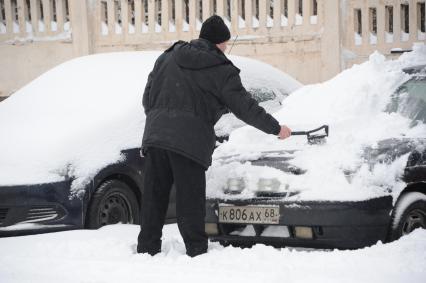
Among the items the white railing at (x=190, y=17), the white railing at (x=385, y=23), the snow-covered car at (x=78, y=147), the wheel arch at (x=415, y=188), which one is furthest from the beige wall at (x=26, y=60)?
the wheel arch at (x=415, y=188)

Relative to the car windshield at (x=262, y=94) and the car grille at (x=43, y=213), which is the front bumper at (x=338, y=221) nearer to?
the car grille at (x=43, y=213)

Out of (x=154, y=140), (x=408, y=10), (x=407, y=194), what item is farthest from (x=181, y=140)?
(x=408, y=10)

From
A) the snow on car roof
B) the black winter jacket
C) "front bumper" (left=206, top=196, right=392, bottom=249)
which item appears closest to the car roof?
"front bumper" (left=206, top=196, right=392, bottom=249)

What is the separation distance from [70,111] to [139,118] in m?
0.67

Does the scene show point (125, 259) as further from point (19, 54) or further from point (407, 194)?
point (19, 54)

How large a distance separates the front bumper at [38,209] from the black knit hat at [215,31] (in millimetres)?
1801

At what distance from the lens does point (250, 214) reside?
5242 millimetres

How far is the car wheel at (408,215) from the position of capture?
5.10m

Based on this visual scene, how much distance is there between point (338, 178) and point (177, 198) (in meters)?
1.06

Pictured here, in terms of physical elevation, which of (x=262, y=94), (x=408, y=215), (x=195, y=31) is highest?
(x=195, y=31)

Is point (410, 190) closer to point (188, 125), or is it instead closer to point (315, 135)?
point (315, 135)

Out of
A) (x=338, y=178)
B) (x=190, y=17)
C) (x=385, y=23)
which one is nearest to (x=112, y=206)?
(x=338, y=178)

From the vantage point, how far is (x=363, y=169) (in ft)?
16.7

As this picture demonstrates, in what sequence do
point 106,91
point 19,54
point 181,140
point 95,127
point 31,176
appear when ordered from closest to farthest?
1. point 181,140
2. point 31,176
3. point 95,127
4. point 106,91
5. point 19,54
